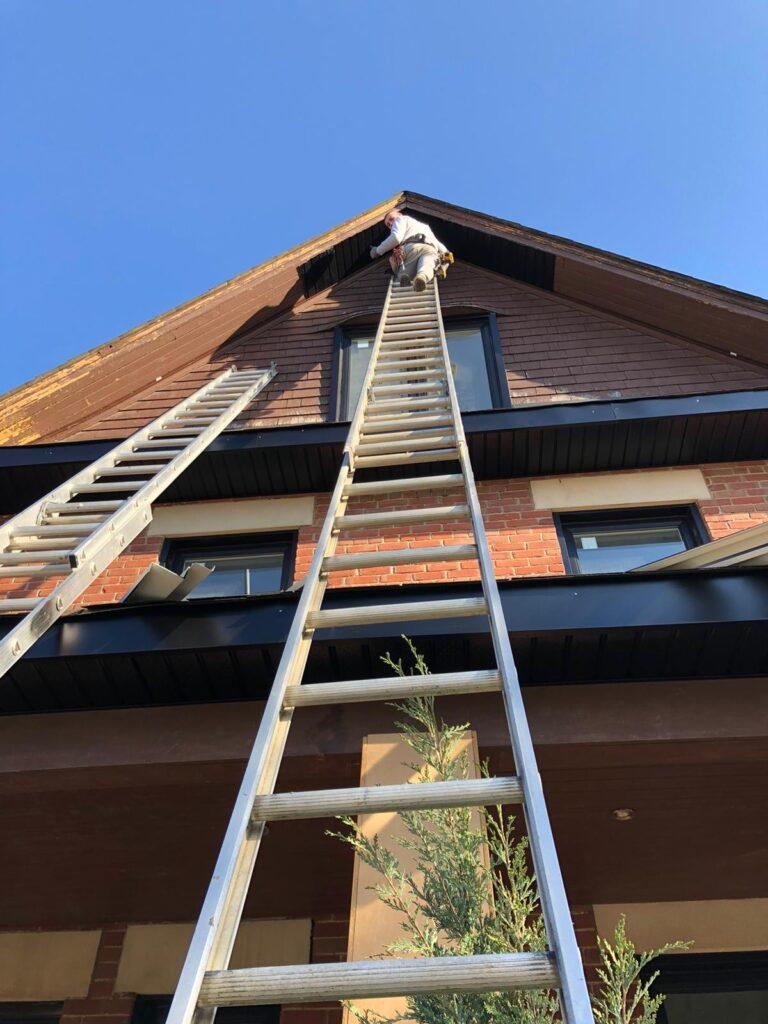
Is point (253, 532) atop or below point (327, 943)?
atop

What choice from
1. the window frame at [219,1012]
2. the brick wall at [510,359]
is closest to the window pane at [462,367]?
the brick wall at [510,359]

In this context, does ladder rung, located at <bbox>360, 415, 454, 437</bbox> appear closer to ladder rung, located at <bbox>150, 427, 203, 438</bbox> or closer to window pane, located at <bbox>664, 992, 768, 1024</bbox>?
ladder rung, located at <bbox>150, 427, 203, 438</bbox>

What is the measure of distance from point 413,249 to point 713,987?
24.5ft

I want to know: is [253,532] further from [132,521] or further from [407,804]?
[407,804]

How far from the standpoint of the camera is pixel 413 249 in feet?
29.1

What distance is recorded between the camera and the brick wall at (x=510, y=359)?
731 centimetres

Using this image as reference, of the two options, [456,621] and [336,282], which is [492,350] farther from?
[456,621]

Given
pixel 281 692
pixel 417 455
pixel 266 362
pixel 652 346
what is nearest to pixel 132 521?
pixel 417 455

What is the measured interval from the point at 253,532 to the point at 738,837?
396 cm

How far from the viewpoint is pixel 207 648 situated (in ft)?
11.7

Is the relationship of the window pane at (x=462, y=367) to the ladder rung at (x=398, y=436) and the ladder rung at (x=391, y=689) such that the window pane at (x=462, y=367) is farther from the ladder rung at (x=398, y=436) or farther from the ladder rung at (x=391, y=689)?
the ladder rung at (x=391, y=689)

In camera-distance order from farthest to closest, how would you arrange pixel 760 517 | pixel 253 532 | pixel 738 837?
pixel 253 532 < pixel 760 517 < pixel 738 837

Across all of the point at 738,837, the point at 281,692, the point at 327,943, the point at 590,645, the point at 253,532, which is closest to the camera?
the point at 281,692

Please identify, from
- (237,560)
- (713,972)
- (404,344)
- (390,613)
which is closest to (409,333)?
(404,344)
